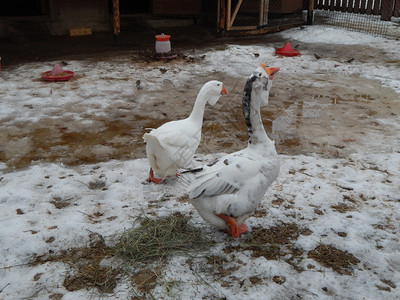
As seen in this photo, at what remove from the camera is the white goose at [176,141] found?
3836 millimetres

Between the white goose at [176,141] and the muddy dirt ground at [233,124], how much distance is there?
40.7 inches

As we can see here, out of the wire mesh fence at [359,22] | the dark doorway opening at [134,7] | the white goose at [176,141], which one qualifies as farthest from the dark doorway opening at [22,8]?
the white goose at [176,141]

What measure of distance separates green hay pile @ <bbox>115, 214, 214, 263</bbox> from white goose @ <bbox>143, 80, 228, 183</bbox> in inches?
27.0

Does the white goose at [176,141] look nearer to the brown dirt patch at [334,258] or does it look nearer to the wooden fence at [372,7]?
the brown dirt patch at [334,258]

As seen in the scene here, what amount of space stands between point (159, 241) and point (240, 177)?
861mm

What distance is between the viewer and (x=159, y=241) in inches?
126

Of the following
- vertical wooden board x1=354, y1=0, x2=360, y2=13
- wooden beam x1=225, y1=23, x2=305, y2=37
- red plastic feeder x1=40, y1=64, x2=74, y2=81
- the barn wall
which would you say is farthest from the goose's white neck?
vertical wooden board x1=354, y1=0, x2=360, y2=13

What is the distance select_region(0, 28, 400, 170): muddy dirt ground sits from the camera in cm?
515

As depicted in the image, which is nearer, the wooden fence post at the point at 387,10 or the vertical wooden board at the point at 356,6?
the wooden fence post at the point at 387,10

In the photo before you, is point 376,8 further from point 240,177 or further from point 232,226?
point 232,226

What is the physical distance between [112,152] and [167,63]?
4.90 metres

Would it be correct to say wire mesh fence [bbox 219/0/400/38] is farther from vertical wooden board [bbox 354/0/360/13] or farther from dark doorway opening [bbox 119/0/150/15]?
dark doorway opening [bbox 119/0/150/15]

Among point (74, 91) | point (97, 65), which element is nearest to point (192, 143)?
point (74, 91)

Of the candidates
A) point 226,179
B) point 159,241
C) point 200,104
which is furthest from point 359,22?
point 159,241
